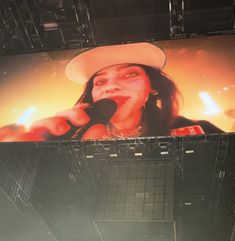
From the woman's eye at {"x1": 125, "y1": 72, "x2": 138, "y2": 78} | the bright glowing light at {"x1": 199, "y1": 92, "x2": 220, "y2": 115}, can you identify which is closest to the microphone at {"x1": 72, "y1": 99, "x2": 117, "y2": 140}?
the woman's eye at {"x1": 125, "y1": 72, "x2": 138, "y2": 78}

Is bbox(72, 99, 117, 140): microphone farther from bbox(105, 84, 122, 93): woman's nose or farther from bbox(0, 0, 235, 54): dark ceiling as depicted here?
bbox(0, 0, 235, 54): dark ceiling

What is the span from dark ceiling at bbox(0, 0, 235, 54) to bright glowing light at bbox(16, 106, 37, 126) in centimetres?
138

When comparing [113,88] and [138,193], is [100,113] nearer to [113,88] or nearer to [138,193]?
[113,88]

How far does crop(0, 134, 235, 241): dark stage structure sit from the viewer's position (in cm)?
557

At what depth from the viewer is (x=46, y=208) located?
7.29 metres

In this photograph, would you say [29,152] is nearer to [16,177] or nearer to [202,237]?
[16,177]

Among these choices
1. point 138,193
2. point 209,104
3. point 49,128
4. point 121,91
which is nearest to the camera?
point 209,104

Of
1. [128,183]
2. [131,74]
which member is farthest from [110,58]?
[128,183]

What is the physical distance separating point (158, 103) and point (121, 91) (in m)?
0.66

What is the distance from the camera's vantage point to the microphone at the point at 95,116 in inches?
201

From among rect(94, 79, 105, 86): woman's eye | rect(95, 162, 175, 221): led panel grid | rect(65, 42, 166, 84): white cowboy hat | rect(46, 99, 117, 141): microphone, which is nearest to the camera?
rect(46, 99, 117, 141): microphone

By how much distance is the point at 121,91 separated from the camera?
18.4 ft

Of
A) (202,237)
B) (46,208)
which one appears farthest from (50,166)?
(202,237)

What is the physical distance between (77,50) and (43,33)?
2.08 ft
